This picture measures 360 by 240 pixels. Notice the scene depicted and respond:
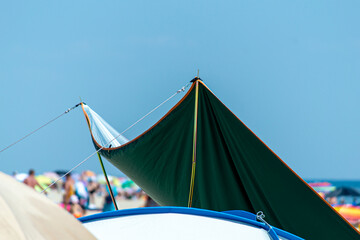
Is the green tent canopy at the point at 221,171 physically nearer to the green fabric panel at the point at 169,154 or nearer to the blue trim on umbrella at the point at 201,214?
the green fabric panel at the point at 169,154

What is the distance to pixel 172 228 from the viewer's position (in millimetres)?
3170

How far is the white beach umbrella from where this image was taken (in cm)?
151

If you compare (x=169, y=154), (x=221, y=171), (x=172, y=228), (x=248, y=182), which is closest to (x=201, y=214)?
(x=172, y=228)

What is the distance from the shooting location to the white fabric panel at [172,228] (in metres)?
3.12

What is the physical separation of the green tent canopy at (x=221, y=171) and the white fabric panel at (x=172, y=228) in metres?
1.44

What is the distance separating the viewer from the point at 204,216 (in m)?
3.38

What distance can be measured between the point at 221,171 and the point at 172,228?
1950mm

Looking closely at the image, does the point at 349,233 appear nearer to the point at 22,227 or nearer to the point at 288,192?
the point at 288,192

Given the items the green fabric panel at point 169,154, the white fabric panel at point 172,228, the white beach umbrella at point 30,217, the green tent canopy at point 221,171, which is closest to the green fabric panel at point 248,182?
the green tent canopy at point 221,171

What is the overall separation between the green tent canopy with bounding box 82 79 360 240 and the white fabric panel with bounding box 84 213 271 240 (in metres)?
1.44

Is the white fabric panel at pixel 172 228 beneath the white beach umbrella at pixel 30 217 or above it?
above

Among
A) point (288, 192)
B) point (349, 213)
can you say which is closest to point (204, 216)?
point (288, 192)

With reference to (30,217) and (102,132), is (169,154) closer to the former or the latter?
(102,132)

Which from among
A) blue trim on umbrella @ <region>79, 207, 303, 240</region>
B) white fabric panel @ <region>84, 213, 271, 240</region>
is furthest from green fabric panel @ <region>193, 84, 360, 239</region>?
white fabric panel @ <region>84, 213, 271, 240</region>
